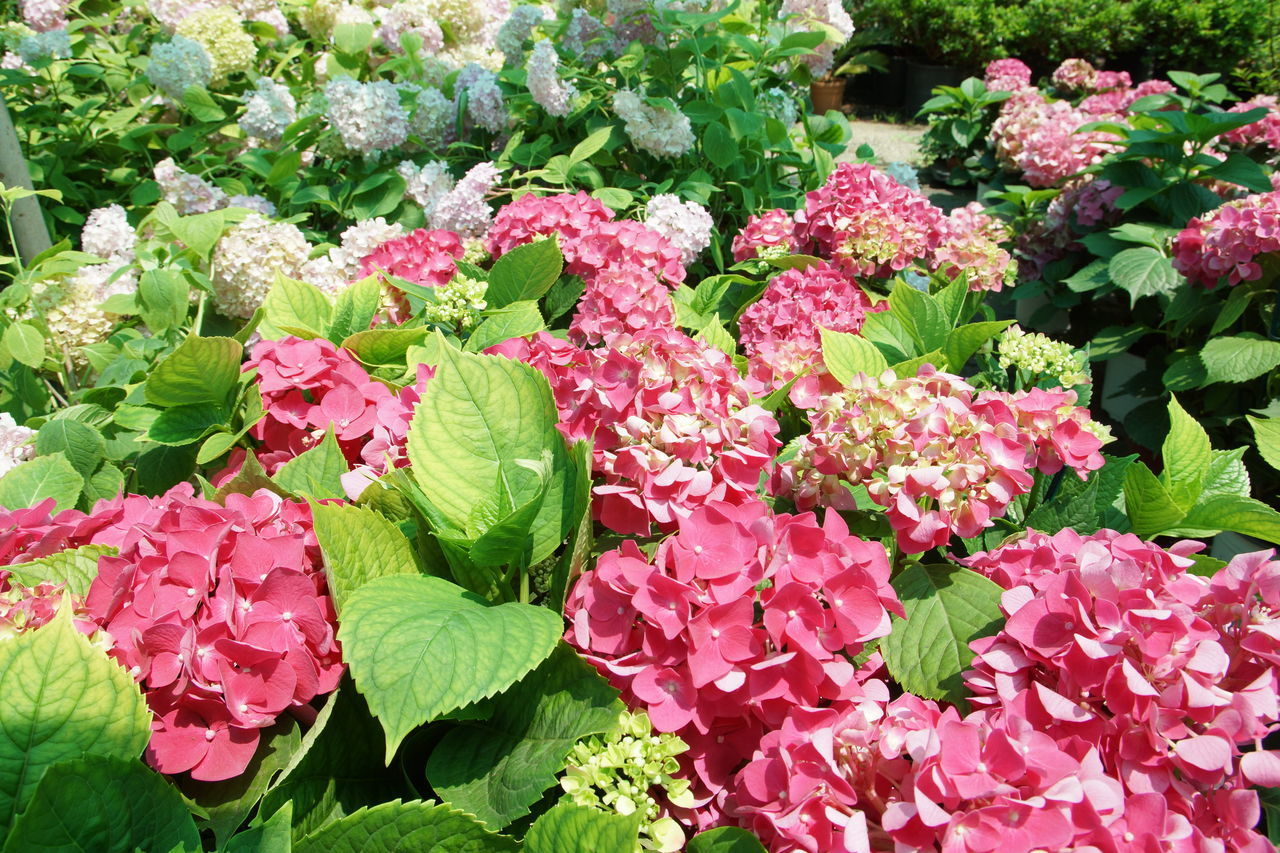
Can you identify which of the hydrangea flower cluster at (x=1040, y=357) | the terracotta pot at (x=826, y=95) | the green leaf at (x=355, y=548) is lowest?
the terracotta pot at (x=826, y=95)

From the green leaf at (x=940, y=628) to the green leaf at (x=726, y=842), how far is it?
0.25 metres

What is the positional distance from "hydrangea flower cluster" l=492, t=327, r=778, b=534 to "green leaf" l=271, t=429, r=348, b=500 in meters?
0.31

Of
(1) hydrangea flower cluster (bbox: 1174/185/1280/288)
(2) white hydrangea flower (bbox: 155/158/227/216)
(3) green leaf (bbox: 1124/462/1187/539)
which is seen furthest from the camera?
(2) white hydrangea flower (bbox: 155/158/227/216)

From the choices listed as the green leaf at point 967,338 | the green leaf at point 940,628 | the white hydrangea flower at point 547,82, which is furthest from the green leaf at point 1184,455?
the white hydrangea flower at point 547,82

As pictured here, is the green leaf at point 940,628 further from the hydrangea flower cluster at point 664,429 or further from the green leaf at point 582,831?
the green leaf at point 582,831

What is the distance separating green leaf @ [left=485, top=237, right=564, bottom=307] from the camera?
1645 mm

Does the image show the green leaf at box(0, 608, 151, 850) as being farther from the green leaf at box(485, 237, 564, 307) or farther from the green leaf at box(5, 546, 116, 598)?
the green leaf at box(485, 237, 564, 307)

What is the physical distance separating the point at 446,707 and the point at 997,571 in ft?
2.09

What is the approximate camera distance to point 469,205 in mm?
2242

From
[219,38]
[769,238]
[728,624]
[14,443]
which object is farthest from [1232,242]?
[219,38]

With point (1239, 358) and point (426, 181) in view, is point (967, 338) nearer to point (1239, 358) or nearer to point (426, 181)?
point (1239, 358)

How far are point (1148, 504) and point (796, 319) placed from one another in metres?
0.75

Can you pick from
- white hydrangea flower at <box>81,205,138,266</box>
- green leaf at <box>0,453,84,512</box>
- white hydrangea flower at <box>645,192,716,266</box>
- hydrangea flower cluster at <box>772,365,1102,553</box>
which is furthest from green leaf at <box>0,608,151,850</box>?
white hydrangea flower at <box>81,205,138,266</box>

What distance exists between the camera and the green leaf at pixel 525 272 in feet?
5.40
